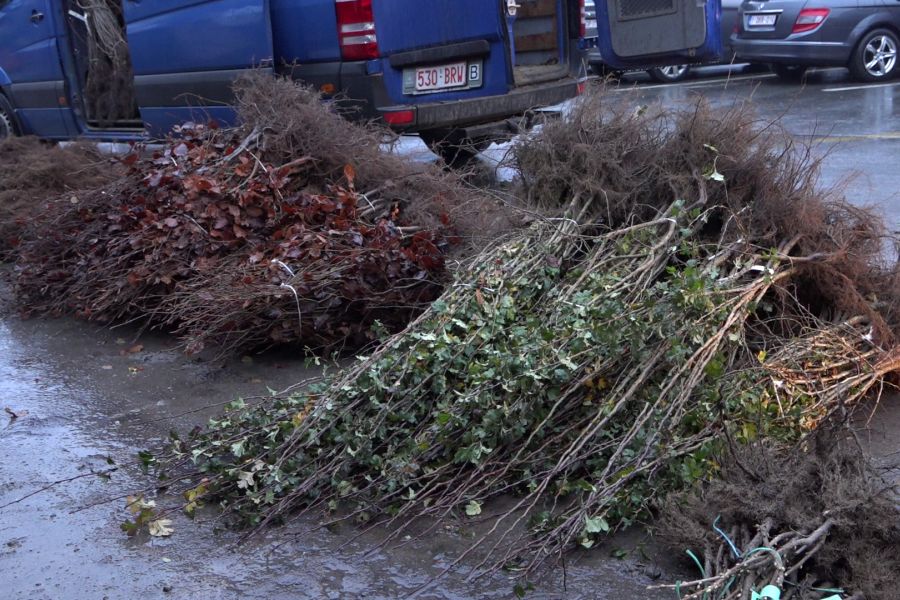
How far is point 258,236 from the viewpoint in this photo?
4.69 m

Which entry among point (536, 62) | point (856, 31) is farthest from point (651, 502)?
point (856, 31)

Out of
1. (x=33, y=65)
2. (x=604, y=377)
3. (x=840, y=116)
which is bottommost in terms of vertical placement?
(x=604, y=377)

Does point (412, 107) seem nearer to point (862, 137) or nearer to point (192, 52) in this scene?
point (192, 52)

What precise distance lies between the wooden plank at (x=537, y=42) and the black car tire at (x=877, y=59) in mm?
7131

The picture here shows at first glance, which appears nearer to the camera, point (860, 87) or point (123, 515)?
point (123, 515)

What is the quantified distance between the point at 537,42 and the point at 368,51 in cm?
240

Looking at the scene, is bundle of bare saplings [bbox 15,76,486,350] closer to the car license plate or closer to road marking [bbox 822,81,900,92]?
the car license plate

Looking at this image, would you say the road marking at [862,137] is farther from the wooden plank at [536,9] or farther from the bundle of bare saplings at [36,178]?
the bundle of bare saplings at [36,178]

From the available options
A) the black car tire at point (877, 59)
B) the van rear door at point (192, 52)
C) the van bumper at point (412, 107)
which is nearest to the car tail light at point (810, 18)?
the black car tire at point (877, 59)

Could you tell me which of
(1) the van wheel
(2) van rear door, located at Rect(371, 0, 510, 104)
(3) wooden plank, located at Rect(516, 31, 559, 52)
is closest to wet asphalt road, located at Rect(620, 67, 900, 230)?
(3) wooden plank, located at Rect(516, 31, 559, 52)

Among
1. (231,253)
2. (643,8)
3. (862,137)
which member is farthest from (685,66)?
(231,253)

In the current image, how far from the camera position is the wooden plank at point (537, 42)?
7633 millimetres

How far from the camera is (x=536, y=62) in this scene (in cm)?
781

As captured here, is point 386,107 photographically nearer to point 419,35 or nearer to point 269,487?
point 419,35
